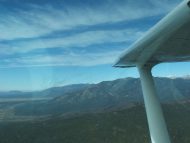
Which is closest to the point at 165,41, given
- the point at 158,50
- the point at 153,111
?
the point at 158,50

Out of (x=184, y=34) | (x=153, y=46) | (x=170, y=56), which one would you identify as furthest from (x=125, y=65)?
(x=184, y=34)

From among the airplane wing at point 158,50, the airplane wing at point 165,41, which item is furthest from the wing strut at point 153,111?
the airplane wing at point 165,41

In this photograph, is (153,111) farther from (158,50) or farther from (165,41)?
(165,41)

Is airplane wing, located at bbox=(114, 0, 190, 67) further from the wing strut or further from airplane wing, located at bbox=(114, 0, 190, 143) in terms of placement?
the wing strut

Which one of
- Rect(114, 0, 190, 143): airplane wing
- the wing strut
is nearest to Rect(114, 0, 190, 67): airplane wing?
Rect(114, 0, 190, 143): airplane wing

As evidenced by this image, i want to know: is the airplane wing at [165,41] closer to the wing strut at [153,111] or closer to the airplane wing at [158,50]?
the airplane wing at [158,50]
